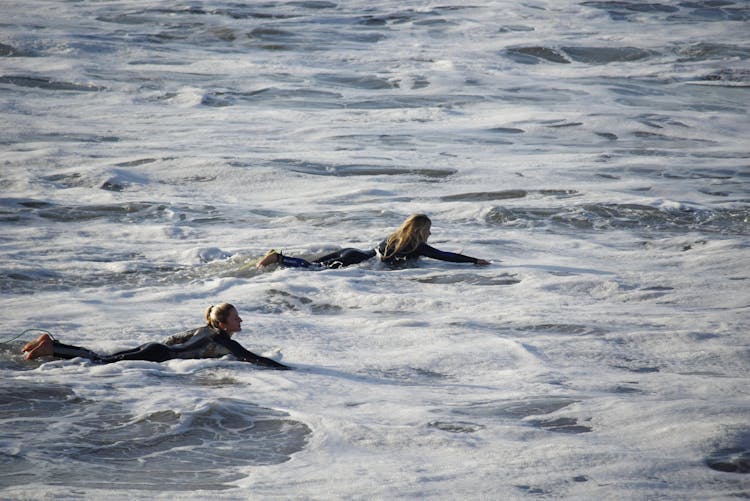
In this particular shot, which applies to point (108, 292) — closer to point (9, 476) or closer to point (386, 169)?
point (9, 476)

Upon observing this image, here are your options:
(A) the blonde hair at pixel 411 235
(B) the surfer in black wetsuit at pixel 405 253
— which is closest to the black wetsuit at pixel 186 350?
(B) the surfer in black wetsuit at pixel 405 253

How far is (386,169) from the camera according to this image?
14.0 metres

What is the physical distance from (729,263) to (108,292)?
6.43 metres

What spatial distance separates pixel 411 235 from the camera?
9.82 m

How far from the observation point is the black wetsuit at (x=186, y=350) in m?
7.01

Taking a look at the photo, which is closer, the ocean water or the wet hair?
the ocean water

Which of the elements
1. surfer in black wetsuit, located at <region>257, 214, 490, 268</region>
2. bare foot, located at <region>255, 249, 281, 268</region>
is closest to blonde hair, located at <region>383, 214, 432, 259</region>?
surfer in black wetsuit, located at <region>257, 214, 490, 268</region>

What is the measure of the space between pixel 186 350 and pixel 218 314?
0.41m

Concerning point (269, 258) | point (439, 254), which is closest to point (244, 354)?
point (269, 258)

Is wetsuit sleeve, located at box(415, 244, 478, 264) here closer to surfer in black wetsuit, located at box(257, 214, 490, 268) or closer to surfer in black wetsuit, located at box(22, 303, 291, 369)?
surfer in black wetsuit, located at box(257, 214, 490, 268)

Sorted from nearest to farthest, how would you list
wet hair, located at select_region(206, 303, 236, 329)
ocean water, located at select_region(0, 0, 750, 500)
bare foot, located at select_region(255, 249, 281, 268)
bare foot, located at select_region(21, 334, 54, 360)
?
ocean water, located at select_region(0, 0, 750, 500) → bare foot, located at select_region(21, 334, 54, 360) → wet hair, located at select_region(206, 303, 236, 329) → bare foot, located at select_region(255, 249, 281, 268)

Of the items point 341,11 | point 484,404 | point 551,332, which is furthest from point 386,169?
Result: point 341,11

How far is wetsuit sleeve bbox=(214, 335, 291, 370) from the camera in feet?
23.2

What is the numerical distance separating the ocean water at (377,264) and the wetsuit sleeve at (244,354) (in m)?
0.17
